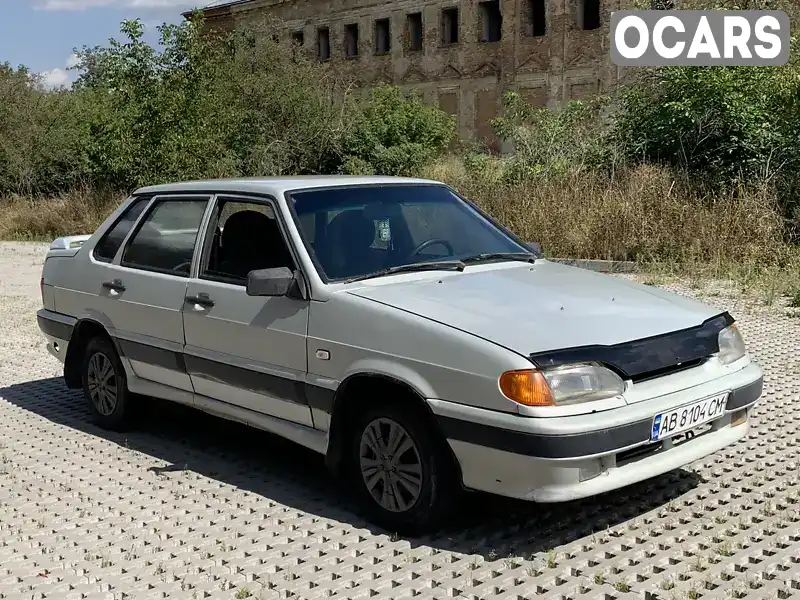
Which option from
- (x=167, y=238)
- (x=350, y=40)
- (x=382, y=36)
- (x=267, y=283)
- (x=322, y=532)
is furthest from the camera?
(x=350, y=40)

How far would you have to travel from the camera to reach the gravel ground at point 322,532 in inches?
157

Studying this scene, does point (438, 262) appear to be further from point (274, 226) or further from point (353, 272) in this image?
point (274, 226)

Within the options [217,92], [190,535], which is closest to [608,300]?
[190,535]

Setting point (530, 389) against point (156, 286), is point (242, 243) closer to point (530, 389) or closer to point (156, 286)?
point (156, 286)

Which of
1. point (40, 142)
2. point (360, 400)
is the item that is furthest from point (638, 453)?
point (40, 142)

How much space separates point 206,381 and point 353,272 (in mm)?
1281

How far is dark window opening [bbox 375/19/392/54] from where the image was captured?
5397 centimetres

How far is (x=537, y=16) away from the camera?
157ft

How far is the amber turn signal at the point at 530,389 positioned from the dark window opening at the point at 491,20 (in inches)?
1867

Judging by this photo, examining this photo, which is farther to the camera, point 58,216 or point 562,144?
point 58,216

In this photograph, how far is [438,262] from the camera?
5.24 meters

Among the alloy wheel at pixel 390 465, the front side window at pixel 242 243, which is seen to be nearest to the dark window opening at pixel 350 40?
the front side window at pixel 242 243

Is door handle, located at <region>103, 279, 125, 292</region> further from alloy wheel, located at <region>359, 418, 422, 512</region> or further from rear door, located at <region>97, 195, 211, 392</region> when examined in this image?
alloy wheel, located at <region>359, 418, 422, 512</region>

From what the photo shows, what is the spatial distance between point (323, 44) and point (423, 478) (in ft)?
183
